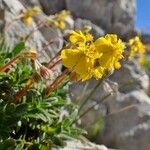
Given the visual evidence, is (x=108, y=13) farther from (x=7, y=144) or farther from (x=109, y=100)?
(x=7, y=144)

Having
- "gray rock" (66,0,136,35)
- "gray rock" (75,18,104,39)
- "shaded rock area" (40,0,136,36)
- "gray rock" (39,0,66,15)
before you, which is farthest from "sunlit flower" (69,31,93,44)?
"gray rock" (66,0,136,35)

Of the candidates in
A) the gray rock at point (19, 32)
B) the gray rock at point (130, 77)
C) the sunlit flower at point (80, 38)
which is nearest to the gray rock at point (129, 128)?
the gray rock at point (130, 77)

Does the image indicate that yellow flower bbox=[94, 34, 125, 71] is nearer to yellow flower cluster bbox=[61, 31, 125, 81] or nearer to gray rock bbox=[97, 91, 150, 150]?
yellow flower cluster bbox=[61, 31, 125, 81]

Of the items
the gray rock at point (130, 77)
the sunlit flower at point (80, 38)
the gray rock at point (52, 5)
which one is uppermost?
the gray rock at point (52, 5)

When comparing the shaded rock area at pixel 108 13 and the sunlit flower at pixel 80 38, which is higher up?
the shaded rock area at pixel 108 13

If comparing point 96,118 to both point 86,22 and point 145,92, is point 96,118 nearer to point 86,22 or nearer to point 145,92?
point 145,92

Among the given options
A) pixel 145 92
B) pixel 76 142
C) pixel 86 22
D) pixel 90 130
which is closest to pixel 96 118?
pixel 90 130

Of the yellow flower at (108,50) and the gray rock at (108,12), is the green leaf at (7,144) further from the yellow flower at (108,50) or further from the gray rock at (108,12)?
the gray rock at (108,12)
